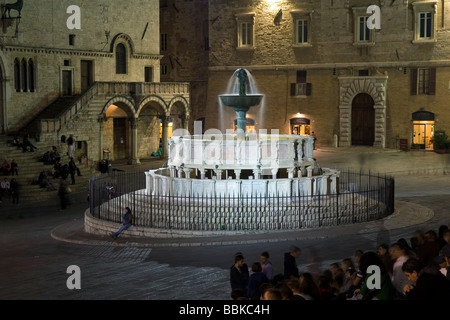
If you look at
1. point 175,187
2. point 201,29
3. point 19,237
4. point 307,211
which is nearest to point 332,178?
point 307,211

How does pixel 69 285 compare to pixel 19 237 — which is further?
pixel 19 237

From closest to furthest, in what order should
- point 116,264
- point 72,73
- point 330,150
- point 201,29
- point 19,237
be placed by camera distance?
point 116,264
point 19,237
point 72,73
point 330,150
point 201,29

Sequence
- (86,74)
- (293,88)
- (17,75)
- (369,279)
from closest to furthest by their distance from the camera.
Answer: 1. (369,279)
2. (17,75)
3. (86,74)
4. (293,88)

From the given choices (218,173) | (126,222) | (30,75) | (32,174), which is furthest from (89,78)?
(126,222)

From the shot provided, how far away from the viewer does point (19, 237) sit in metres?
20.2

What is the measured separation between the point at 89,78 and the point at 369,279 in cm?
3341

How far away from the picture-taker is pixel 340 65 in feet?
150

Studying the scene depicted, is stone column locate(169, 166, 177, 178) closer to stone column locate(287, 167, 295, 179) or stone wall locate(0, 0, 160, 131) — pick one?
stone column locate(287, 167, 295, 179)

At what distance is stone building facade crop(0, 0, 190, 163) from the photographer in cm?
3547

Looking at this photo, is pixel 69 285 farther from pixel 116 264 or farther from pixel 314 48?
pixel 314 48

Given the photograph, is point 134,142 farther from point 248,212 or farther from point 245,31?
point 248,212

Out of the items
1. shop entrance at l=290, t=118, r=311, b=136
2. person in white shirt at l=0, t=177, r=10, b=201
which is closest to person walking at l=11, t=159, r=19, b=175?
person in white shirt at l=0, t=177, r=10, b=201

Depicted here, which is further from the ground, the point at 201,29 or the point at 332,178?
the point at 201,29

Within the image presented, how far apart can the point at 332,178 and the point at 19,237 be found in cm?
963
